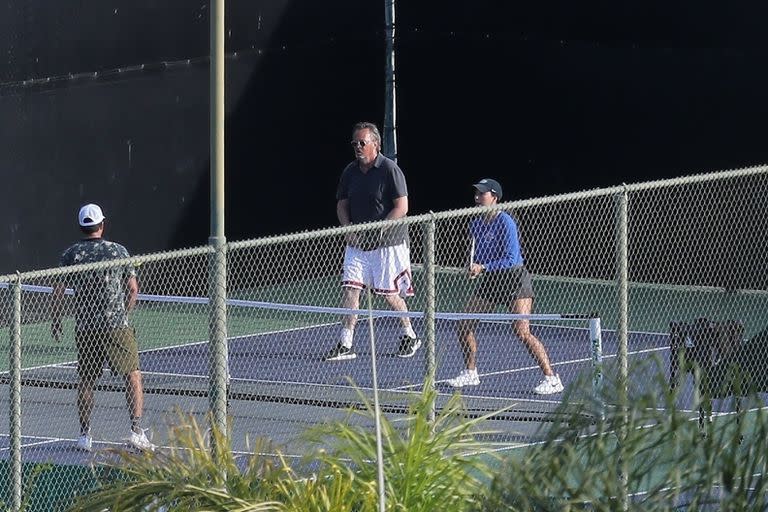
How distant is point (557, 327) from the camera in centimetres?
1550

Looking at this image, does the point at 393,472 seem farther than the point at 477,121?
No

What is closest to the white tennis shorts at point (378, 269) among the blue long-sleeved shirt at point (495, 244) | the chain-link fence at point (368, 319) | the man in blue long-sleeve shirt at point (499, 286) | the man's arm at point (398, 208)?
the chain-link fence at point (368, 319)

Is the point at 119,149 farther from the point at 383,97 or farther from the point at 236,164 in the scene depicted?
the point at 383,97

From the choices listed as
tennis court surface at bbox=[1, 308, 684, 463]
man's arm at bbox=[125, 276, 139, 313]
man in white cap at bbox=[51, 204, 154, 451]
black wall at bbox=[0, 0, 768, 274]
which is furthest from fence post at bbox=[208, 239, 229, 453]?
black wall at bbox=[0, 0, 768, 274]

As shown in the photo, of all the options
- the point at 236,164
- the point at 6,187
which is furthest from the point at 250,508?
the point at 236,164

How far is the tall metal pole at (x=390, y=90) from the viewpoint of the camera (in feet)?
63.4

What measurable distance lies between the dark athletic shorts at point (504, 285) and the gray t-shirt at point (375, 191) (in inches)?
58.0

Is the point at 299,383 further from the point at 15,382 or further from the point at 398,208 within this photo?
the point at 15,382

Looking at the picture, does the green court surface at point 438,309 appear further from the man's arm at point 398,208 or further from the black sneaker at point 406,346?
the man's arm at point 398,208

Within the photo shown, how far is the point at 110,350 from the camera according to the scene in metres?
11.1

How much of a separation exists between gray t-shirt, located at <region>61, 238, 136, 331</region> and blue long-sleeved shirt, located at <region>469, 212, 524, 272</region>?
2.63 m

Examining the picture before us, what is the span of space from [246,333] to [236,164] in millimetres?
2891

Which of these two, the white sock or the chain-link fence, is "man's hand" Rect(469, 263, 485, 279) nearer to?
the chain-link fence

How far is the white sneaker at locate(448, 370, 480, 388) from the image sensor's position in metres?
12.7
